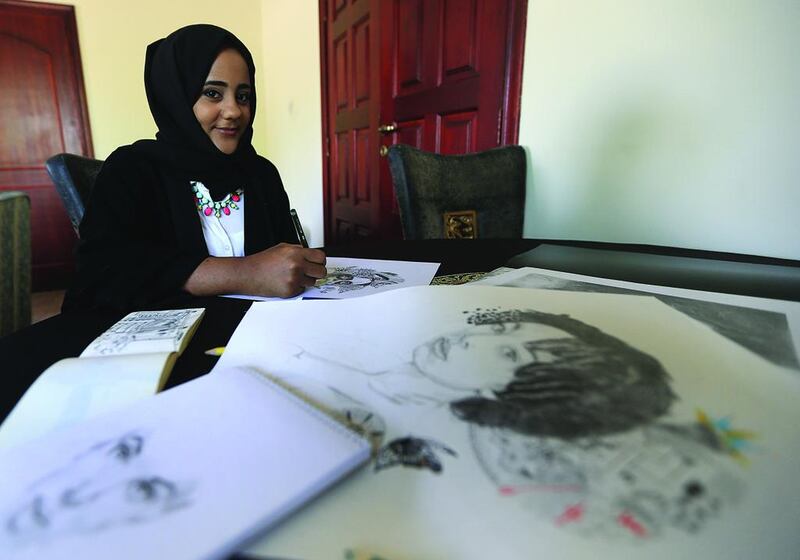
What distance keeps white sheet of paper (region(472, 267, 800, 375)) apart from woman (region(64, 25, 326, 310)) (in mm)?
271

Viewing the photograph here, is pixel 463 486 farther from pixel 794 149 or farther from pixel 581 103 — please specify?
pixel 581 103

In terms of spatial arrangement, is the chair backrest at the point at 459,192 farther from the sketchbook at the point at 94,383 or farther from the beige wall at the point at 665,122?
the sketchbook at the point at 94,383

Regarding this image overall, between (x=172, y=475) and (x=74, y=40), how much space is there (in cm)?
370

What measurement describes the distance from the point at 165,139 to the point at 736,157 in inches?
45.4

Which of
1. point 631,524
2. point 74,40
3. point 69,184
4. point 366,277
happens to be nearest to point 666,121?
point 366,277

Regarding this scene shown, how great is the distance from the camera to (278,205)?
1005 mm

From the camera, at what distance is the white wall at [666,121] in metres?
0.81

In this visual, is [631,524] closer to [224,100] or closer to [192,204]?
[192,204]

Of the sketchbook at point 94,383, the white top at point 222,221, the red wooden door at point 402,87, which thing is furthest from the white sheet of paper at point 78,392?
the red wooden door at point 402,87

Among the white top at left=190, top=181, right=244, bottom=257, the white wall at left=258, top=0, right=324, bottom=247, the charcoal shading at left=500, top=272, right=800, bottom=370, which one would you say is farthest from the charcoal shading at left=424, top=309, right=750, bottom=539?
the white wall at left=258, top=0, right=324, bottom=247

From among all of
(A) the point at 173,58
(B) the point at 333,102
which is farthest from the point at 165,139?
(B) the point at 333,102

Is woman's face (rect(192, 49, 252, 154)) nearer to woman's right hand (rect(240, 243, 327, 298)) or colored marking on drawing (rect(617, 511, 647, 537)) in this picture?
woman's right hand (rect(240, 243, 327, 298))

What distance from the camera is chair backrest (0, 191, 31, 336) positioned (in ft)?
2.42

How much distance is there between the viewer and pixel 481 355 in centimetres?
30
